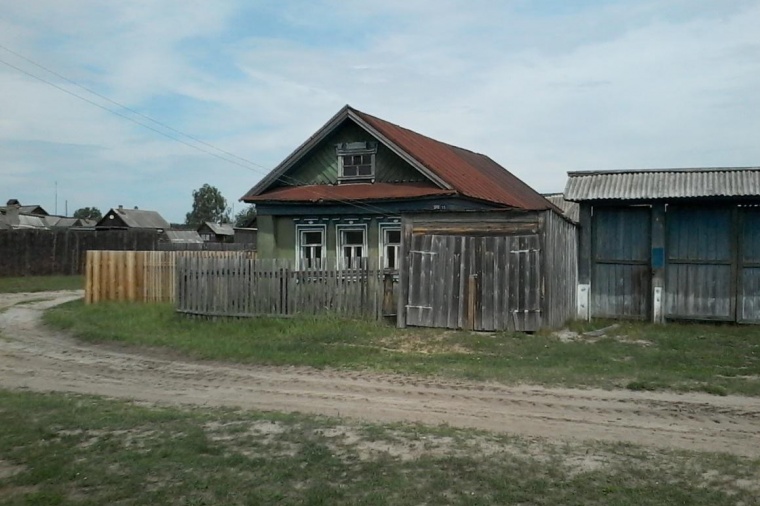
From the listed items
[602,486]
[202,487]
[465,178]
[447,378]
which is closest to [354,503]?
[202,487]

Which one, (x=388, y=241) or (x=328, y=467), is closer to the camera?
(x=328, y=467)

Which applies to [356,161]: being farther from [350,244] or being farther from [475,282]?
[475,282]

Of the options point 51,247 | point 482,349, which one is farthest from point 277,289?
point 51,247

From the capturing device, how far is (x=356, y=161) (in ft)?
71.0

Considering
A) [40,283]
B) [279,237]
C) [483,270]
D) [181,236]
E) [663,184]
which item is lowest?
[40,283]

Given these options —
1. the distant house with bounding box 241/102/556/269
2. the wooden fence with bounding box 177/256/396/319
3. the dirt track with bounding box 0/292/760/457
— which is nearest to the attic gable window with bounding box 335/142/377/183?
the distant house with bounding box 241/102/556/269

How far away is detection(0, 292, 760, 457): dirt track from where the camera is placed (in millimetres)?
7758

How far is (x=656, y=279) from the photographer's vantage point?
17078mm

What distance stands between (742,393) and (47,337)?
1404cm

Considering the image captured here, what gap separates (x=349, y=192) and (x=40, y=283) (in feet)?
63.4

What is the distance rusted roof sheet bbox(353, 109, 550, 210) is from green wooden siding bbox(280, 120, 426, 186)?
54 cm

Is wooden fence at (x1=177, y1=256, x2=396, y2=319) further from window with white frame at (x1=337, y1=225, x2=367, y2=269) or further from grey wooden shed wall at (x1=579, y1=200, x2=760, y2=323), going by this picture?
grey wooden shed wall at (x1=579, y1=200, x2=760, y2=323)

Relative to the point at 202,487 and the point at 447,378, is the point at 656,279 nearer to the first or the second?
the point at 447,378

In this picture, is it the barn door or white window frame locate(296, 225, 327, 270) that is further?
white window frame locate(296, 225, 327, 270)
